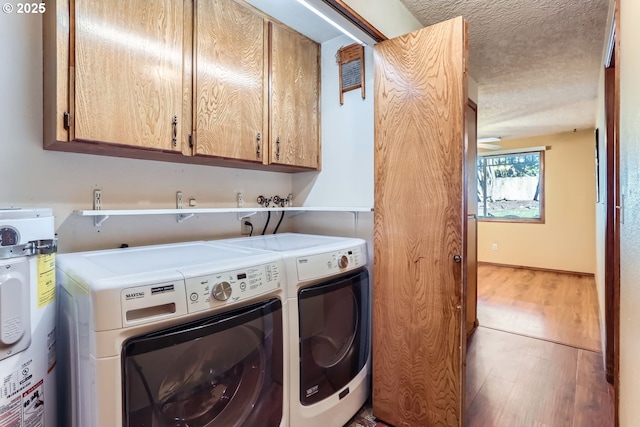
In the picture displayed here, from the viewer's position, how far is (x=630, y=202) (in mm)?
1079

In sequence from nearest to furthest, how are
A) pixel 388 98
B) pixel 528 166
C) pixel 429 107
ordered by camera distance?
1. pixel 429 107
2. pixel 388 98
3. pixel 528 166

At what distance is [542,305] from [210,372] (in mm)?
3967

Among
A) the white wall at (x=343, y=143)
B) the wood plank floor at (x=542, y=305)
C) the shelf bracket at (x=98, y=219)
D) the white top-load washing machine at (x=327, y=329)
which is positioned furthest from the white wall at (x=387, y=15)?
the wood plank floor at (x=542, y=305)

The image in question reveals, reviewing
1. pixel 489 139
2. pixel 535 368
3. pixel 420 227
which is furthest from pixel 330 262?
pixel 489 139

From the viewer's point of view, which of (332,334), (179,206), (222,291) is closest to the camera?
(222,291)

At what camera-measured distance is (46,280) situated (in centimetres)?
105

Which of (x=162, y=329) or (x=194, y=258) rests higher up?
(x=194, y=258)

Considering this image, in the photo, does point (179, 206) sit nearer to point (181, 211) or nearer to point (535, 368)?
point (181, 211)

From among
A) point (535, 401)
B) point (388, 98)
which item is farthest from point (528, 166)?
point (388, 98)

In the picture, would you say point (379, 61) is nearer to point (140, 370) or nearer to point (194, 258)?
point (194, 258)

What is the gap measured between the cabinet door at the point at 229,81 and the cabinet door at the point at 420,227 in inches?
27.5

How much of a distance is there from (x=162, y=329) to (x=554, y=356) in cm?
289

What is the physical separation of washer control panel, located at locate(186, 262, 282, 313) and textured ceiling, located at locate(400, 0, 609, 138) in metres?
1.71

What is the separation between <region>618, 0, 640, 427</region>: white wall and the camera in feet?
3.18
